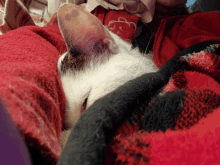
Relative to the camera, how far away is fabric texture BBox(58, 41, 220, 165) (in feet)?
0.65

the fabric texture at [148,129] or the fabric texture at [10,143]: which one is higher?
the fabric texture at [10,143]

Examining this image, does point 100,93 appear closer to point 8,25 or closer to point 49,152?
point 49,152

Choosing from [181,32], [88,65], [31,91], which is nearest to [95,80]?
[88,65]

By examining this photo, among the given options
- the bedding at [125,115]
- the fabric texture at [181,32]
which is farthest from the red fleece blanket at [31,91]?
the fabric texture at [181,32]

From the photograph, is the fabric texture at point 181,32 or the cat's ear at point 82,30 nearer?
the cat's ear at point 82,30

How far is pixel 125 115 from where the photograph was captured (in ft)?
0.85

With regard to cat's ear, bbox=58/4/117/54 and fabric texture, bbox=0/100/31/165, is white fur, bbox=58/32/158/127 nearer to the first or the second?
cat's ear, bbox=58/4/117/54

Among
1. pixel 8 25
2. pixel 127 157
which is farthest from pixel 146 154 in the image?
pixel 8 25

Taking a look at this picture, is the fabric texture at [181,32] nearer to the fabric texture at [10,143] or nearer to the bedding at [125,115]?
the bedding at [125,115]

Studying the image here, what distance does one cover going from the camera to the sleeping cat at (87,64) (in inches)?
17.3

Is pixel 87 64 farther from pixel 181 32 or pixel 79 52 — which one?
pixel 181 32

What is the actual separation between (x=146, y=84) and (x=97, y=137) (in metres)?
0.17

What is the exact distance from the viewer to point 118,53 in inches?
22.3

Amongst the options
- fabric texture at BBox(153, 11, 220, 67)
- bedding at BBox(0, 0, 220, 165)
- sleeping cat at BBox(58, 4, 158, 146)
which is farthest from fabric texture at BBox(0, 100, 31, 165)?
fabric texture at BBox(153, 11, 220, 67)
